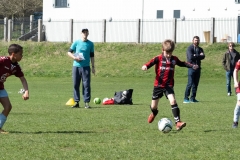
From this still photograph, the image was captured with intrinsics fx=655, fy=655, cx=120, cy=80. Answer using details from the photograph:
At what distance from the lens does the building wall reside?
4616 centimetres

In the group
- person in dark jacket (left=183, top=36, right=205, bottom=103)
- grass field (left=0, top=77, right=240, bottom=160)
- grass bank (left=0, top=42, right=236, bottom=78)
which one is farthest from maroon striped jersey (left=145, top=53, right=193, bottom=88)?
grass bank (left=0, top=42, right=236, bottom=78)

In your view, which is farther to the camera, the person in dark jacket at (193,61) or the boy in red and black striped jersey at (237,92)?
the person in dark jacket at (193,61)

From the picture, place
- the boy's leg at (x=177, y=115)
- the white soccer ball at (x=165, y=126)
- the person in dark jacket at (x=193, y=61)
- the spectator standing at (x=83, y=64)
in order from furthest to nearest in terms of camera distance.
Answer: the person in dark jacket at (x=193, y=61) → the spectator standing at (x=83, y=64) → the boy's leg at (x=177, y=115) → the white soccer ball at (x=165, y=126)

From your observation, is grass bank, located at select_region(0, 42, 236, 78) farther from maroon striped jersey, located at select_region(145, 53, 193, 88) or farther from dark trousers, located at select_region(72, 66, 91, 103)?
maroon striped jersey, located at select_region(145, 53, 193, 88)

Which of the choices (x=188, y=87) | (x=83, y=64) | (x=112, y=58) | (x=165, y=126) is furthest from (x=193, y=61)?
(x=112, y=58)

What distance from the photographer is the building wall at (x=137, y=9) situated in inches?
1817

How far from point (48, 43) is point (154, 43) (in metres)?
7.77

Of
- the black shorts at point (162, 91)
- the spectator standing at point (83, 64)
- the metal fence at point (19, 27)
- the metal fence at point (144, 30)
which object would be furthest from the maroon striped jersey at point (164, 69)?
the metal fence at point (19, 27)

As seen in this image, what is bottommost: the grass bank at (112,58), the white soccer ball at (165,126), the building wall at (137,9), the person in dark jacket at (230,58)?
the grass bank at (112,58)

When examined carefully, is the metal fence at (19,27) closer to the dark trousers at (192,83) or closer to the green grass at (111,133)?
the green grass at (111,133)

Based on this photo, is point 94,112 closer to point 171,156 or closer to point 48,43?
point 171,156

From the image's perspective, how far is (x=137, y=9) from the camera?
48.9 meters

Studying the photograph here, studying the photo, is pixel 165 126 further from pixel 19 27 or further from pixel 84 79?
pixel 19 27

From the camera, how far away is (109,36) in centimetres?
4650
